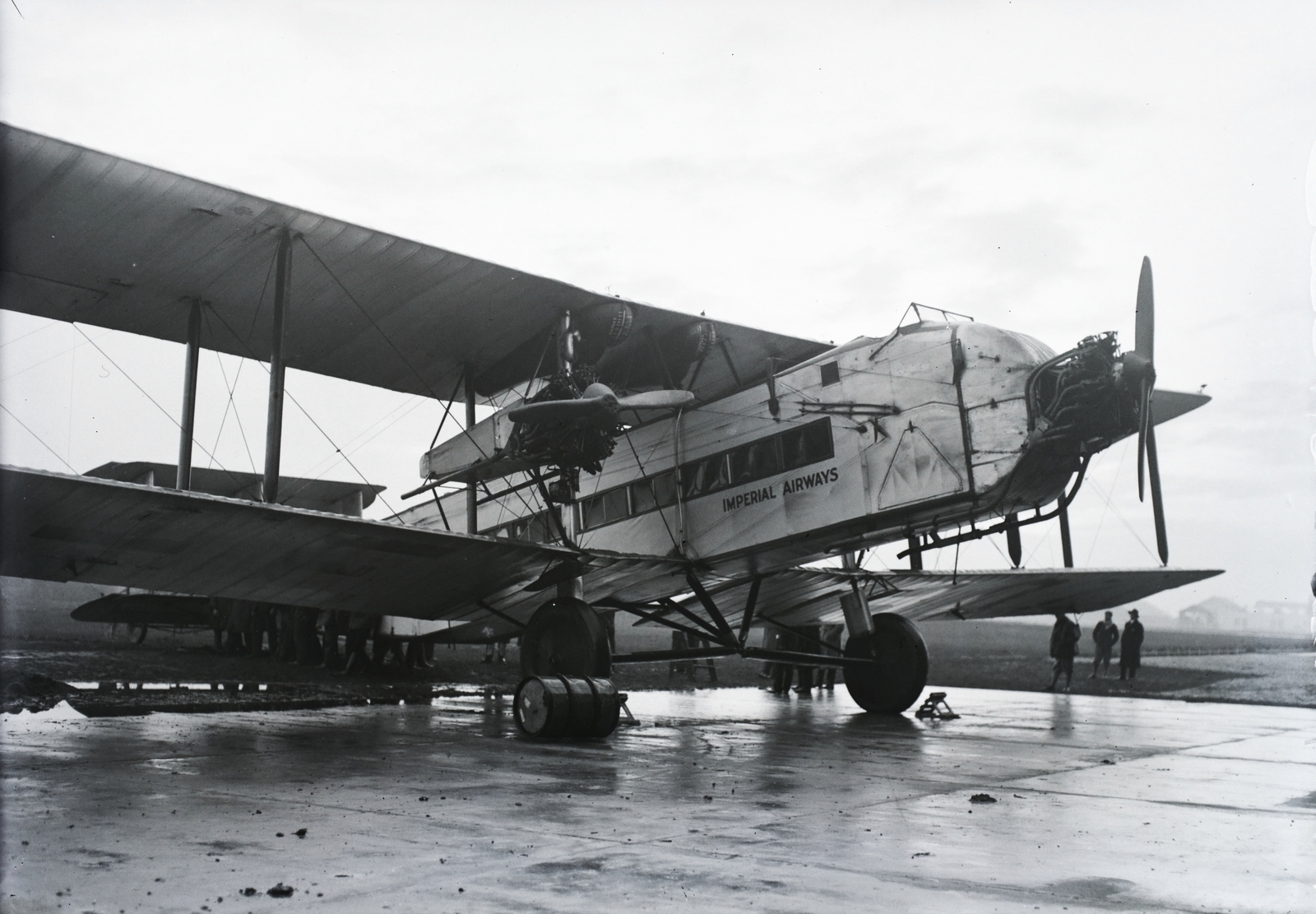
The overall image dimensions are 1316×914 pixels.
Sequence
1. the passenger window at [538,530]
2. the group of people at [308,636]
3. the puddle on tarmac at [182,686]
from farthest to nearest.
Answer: the group of people at [308,636] < the puddle on tarmac at [182,686] < the passenger window at [538,530]

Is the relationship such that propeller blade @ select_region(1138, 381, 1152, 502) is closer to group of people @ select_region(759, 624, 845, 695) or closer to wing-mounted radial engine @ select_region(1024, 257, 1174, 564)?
wing-mounted radial engine @ select_region(1024, 257, 1174, 564)

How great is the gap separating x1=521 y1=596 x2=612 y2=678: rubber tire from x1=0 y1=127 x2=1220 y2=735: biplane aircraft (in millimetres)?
32

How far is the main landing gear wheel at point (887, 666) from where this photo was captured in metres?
14.4

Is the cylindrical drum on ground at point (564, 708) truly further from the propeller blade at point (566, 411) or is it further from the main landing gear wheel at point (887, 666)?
the main landing gear wheel at point (887, 666)

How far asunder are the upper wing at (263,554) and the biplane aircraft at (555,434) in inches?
1.6

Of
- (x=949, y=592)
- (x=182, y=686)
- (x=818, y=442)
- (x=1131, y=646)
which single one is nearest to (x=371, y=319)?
(x=818, y=442)

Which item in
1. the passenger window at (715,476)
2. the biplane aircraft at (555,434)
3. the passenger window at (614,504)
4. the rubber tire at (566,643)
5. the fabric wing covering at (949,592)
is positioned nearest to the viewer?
the biplane aircraft at (555,434)

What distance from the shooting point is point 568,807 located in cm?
606

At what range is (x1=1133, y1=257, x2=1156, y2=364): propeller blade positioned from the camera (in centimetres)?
986

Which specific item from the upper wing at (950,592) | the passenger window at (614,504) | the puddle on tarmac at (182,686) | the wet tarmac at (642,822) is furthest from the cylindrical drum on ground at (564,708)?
the puddle on tarmac at (182,686)

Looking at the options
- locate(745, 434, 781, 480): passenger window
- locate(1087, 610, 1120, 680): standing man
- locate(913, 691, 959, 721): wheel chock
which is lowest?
locate(913, 691, 959, 721): wheel chock

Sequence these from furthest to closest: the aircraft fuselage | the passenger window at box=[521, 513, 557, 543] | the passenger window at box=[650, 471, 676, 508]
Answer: the passenger window at box=[521, 513, 557, 543] < the passenger window at box=[650, 471, 676, 508] < the aircraft fuselage

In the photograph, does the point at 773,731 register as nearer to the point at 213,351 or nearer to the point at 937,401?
the point at 937,401

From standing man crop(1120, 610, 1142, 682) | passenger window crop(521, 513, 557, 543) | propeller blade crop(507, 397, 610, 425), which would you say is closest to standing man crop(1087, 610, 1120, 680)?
standing man crop(1120, 610, 1142, 682)
